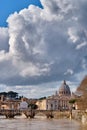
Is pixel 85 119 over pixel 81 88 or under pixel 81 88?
under

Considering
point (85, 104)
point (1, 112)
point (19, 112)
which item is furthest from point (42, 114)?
point (85, 104)

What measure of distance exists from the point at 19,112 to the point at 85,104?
7218 centimetres

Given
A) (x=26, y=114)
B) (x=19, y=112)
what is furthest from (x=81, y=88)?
(x=19, y=112)

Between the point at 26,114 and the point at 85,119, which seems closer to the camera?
the point at 85,119

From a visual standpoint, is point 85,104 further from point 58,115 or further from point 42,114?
point 42,114

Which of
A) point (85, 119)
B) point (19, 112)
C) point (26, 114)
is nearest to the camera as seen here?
point (85, 119)

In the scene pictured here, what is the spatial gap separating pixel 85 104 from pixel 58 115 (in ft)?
190

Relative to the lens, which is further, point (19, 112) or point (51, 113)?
point (19, 112)

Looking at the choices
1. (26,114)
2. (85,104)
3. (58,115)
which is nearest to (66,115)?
(58,115)

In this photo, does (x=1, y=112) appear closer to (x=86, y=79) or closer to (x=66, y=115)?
(x=66, y=115)

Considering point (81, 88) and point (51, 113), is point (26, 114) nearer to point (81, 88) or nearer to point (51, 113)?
point (51, 113)

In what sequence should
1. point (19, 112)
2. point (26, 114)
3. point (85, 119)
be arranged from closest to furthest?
point (85, 119) < point (26, 114) < point (19, 112)

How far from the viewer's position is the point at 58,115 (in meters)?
138

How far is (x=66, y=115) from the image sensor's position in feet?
453
